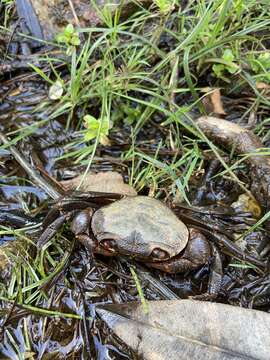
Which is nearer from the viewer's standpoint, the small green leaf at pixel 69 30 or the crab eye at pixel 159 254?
the crab eye at pixel 159 254

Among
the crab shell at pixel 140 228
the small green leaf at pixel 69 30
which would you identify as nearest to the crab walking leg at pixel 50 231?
the crab shell at pixel 140 228

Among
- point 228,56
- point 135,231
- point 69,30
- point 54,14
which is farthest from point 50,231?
point 54,14

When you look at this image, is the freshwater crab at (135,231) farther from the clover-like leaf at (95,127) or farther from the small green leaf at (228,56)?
the small green leaf at (228,56)

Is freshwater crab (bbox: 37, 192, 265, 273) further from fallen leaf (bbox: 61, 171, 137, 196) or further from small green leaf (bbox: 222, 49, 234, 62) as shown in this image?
small green leaf (bbox: 222, 49, 234, 62)

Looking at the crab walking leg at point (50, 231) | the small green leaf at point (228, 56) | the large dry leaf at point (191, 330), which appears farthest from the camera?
the small green leaf at point (228, 56)

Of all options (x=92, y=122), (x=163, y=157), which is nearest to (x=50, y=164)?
(x=92, y=122)

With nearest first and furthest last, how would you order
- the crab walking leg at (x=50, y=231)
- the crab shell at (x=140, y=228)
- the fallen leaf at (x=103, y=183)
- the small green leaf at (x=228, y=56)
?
the crab shell at (x=140, y=228), the crab walking leg at (x=50, y=231), the fallen leaf at (x=103, y=183), the small green leaf at (x=228, y=56)

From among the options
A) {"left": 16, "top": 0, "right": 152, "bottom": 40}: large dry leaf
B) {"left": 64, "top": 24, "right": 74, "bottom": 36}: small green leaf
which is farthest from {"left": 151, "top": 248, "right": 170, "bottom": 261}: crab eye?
{"left": 16, "top": 0, "right": 152, "bottom": 40}: large dry leaf

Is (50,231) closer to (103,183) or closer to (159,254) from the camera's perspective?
(103,183)
